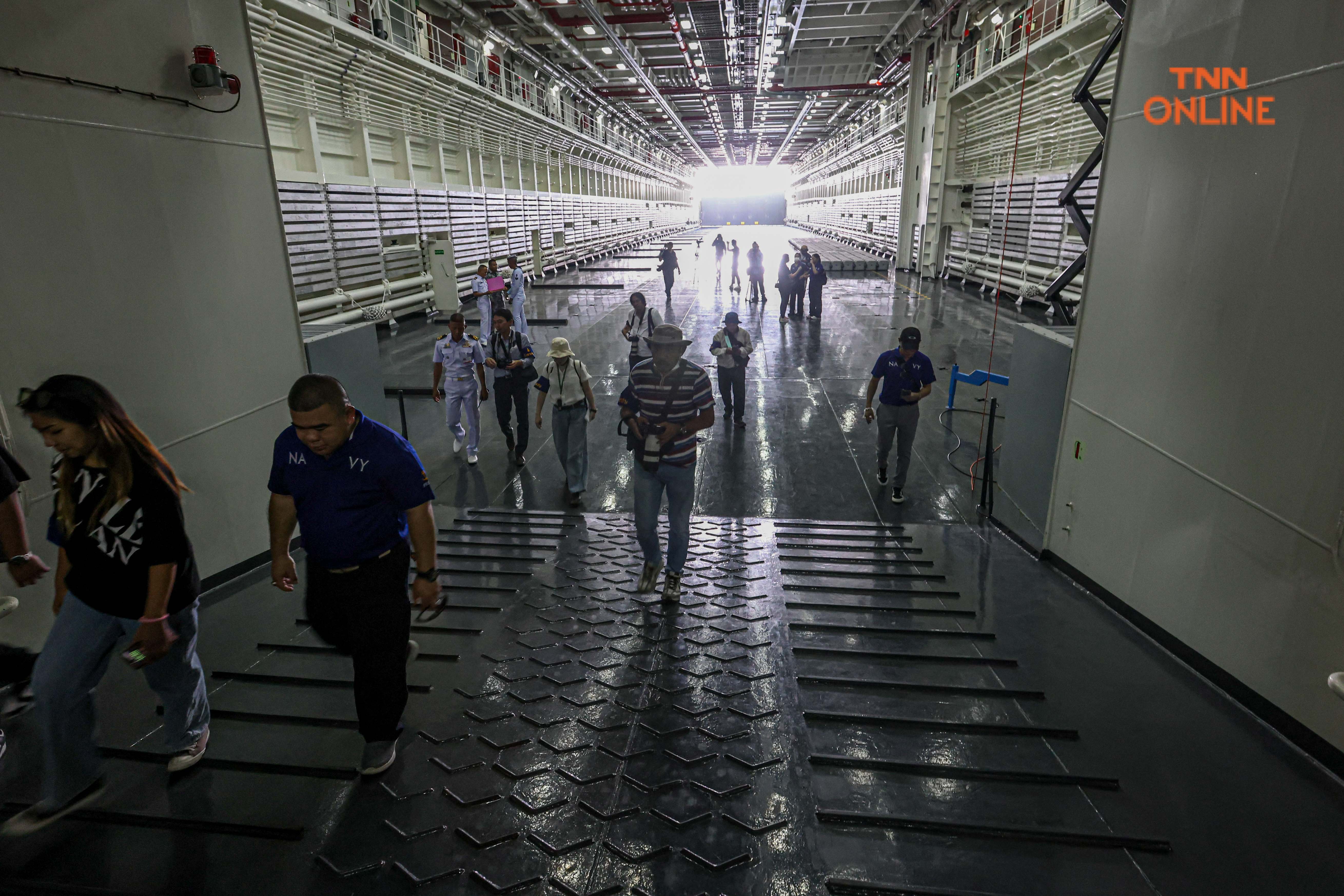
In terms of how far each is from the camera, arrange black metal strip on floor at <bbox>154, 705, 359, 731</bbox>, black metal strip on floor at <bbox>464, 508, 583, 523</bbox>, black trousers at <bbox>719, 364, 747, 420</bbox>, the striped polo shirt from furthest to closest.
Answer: black trousers at <bbox>719, 364, 747, 420</bbox> → black metal strip on floor at <bbox>464, 508, 583, 523</bbox> → the striped polo shirt → black metal strip on floor at <bbox>154, 705, 359, 731</bbox>

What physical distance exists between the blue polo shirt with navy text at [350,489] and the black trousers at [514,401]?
4.79m

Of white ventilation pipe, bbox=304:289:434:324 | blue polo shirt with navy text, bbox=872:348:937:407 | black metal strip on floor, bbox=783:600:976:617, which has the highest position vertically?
blue polo shirt with navy text, bbox=872:348:937:407

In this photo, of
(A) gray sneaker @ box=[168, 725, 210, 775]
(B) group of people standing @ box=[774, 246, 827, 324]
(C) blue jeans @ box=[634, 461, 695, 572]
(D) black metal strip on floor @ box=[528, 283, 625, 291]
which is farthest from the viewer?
(D) black metal strip on floor @ box=[528, 283, 625, 291]

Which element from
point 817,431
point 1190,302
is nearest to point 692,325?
point 817,431

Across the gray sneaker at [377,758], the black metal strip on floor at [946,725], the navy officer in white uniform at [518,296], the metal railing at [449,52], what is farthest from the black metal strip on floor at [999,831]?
the metal railing at [449,52]

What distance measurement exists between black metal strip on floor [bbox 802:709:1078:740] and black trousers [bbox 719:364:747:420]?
5.63 m

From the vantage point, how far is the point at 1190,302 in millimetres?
3787

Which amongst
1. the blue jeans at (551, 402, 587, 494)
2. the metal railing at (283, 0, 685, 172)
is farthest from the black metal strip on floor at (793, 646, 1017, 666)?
the metal railing at (283, 0, 685, 172)

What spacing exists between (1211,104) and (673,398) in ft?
10.8

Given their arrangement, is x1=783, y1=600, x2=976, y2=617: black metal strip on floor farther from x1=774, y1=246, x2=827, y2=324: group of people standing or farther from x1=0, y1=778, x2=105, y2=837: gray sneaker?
x1=774, y1=246, x2=827, y2=324: group of people standing

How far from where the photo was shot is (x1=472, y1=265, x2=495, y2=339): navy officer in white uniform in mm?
12727

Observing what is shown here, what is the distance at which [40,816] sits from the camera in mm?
2570

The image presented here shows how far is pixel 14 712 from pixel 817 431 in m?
7.54

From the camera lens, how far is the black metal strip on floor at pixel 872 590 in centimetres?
477
